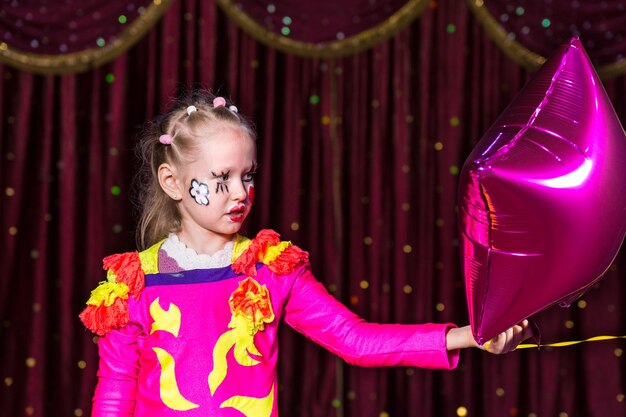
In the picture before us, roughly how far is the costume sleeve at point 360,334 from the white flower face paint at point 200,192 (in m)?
0.23

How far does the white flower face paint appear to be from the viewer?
4.48 feet

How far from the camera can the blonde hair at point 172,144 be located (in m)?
1.40

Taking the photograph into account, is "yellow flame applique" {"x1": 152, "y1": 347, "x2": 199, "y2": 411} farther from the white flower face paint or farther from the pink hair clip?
the pink hair clip

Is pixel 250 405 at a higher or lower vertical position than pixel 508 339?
lower

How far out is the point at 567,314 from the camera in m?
2.22

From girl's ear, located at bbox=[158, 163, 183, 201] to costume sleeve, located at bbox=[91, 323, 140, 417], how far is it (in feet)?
0.82

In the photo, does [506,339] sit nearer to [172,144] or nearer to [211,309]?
[211,309]

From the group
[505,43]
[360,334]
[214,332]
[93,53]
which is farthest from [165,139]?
[505,43]

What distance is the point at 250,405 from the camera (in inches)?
52.7

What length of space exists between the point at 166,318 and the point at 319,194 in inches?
35.9

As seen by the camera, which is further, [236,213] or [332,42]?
[332,42]

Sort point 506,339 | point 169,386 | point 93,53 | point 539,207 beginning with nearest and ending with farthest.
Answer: point 539,207 < point 506,339 < point 169,386 < point 93,53

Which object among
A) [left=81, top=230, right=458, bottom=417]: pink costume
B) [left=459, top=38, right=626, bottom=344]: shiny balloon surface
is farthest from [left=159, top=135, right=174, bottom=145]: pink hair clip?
[left=459, top=38, right=626, bottom=344]: shiny balloon surface

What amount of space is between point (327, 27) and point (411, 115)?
0.35 metres
